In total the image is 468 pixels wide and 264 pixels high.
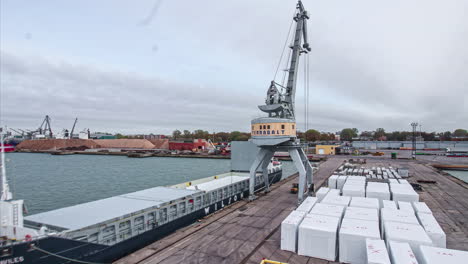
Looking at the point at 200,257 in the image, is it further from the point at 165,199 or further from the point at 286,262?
the point at 165,199

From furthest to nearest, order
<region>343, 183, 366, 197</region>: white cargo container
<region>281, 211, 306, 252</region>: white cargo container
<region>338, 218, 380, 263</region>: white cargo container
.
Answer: <region>343, 183, 366, 197</region>: white cargo container → <region>281, 211, 306, 252</region>: white cargo container → <region>338, 218, 380, 263</region>: white cargo container

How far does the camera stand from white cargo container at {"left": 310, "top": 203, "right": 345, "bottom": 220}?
54.4ft

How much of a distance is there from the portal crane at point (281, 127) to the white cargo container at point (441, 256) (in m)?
14.2

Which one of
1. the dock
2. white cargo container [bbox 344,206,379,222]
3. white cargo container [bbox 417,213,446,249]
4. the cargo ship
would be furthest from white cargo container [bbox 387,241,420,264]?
the cargo ship

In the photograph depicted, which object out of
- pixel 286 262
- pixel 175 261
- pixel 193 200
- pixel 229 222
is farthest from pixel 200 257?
pixel 193 200

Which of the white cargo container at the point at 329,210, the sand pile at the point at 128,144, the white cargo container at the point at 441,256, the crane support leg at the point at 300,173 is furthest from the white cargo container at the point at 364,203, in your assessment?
the sand pile at the point at 128,144

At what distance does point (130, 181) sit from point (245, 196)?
28.5 metres

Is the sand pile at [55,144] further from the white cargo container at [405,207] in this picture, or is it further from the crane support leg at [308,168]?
the white cargo container at [405,207]

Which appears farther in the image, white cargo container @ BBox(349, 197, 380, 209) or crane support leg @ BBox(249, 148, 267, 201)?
crane support leg @ BBox(249, 148, 267, 201)

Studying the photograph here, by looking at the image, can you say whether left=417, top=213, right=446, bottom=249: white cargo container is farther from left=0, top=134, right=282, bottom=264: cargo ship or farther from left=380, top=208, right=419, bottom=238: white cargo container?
left=0, top=134, right=282, bottom=264: cargo ship

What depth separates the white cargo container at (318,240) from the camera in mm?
13469

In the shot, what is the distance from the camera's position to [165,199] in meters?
19.5

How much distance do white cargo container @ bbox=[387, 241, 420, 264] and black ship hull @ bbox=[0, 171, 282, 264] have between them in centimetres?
1373

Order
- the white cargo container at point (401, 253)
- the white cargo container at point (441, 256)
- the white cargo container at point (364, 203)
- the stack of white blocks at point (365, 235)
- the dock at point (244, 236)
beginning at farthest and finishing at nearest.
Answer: the white cargo container at point (364, 203) < the dock at point (244, 236) < the stack of white blocks at point (365, 235) < the white cargo container at point (401, 253) < the white cargo container at point (441, 256)
